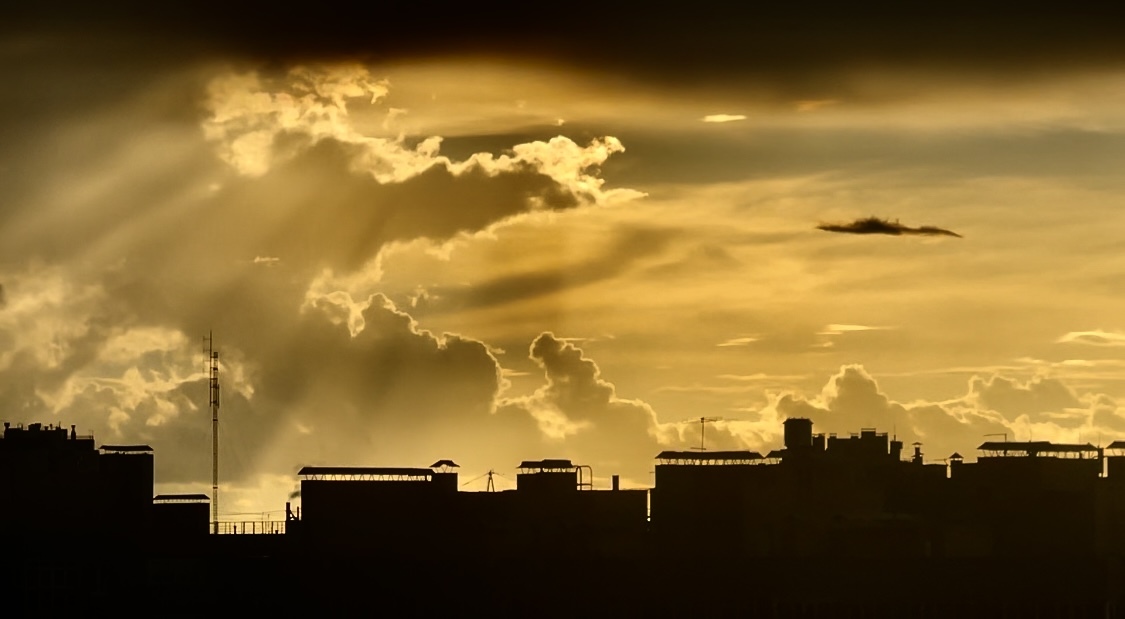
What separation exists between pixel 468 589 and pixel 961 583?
3975cm

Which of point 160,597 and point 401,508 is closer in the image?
point 160,597

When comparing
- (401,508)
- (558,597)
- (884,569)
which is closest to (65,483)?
(401,508)

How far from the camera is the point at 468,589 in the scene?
18500cm

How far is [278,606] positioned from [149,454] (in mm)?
19544

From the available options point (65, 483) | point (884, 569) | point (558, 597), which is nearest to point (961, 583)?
point (884, 569)

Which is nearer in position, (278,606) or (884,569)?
(278,606)

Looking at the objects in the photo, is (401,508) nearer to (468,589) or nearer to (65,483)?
(468,589)

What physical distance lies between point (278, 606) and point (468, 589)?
1425cm

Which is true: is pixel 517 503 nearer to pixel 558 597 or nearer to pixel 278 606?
pixel 558 597

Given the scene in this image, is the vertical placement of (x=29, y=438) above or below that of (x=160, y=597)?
above

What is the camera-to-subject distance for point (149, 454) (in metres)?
192

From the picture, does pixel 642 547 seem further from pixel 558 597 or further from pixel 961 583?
pixel 961 583

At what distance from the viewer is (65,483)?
18275 cm

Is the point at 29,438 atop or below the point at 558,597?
atop
